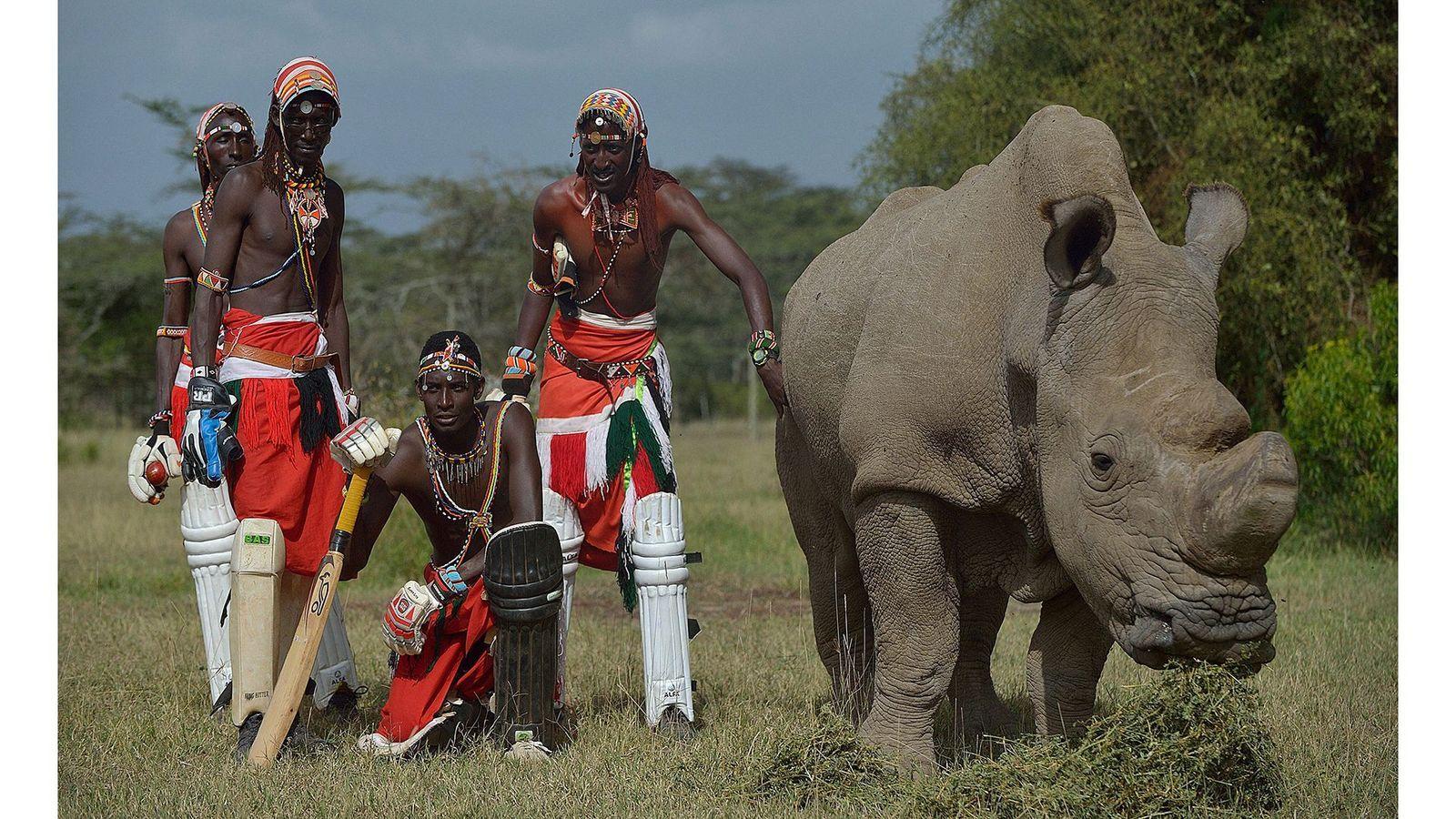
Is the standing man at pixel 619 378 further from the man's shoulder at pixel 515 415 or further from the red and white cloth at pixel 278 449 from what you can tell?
the red and white cloth at pixel 278 449

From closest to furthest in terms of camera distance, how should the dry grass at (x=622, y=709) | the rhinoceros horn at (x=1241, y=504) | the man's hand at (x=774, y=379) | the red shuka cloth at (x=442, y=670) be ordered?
the rhinoceros horn at (x=1241, y=504)
the dry grass at (x=622, y=709)
the man's hand at (x=774, y=379)
the red shuka cloth at (x=442, y=670)

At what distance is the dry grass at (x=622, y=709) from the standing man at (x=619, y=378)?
53cm

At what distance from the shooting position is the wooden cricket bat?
5836 mm

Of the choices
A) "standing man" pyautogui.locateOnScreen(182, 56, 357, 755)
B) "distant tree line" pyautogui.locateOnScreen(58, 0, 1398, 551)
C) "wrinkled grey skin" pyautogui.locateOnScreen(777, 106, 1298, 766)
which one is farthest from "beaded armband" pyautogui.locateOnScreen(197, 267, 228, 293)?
"distant tree line" pyautogui.locateOnScreen(58, 0, 1398, 551)

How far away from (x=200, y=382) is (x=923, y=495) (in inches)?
115

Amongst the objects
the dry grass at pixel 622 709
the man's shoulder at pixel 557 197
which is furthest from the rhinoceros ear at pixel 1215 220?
the man's shoulder at pixel 557 197

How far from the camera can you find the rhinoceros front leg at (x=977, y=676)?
6.51 m

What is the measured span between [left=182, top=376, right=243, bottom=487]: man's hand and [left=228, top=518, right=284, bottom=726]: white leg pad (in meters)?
0.32

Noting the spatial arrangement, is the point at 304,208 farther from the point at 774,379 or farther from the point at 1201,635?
the point at 1201,635

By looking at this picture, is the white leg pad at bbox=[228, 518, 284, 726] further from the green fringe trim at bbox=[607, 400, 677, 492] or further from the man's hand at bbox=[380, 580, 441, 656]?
the green fringe trim at bbox=[607, 400, 677, 492]

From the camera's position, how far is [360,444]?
5.86 meters

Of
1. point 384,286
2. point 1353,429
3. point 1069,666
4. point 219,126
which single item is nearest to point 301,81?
point 219,126

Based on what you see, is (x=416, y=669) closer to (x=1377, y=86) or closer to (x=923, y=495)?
(x=923, y=495)

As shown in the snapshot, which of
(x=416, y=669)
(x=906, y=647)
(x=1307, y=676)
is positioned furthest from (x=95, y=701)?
(x=1307, y=676)
